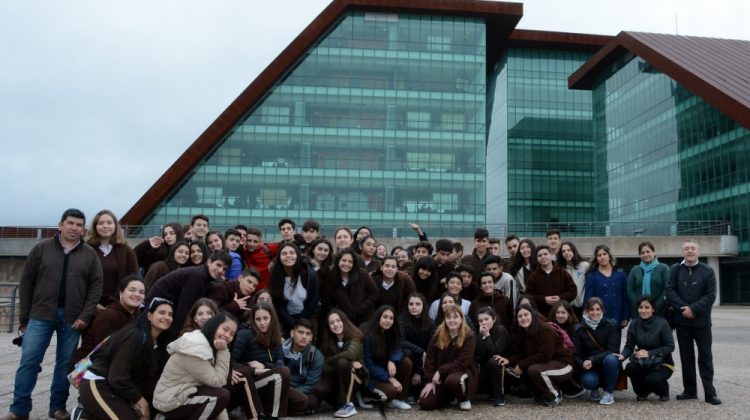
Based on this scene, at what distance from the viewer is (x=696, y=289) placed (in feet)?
23.1

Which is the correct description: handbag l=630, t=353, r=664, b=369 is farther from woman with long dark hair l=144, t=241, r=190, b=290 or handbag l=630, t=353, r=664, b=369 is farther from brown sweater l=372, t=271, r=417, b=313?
woman with long dark hair l=144, t=241, r=190, b=290

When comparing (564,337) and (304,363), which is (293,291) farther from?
(564,337)

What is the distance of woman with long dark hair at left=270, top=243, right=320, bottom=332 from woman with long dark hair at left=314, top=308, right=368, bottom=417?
0.94 feet

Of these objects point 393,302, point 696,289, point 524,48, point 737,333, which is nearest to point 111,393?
point 393,302

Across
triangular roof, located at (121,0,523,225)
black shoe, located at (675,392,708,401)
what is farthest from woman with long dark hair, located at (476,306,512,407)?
triangular roof, located at (121,0,523,225)

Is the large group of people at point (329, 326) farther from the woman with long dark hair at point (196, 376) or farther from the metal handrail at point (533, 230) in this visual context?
the metal handrail at point (533, 230)

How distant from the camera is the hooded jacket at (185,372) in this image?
5.07m

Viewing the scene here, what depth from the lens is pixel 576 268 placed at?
27.0 ft

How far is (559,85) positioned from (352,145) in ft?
84.2

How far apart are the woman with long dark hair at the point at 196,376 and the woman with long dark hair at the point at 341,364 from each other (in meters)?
1.39

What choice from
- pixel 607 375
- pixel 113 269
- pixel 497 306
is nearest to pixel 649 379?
pixel 607 375

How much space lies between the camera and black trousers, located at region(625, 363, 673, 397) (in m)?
6.85

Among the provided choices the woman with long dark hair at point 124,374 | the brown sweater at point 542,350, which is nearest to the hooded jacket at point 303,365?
the woman with long dark hair at point 124,374

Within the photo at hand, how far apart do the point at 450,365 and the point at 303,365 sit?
5.20ft
